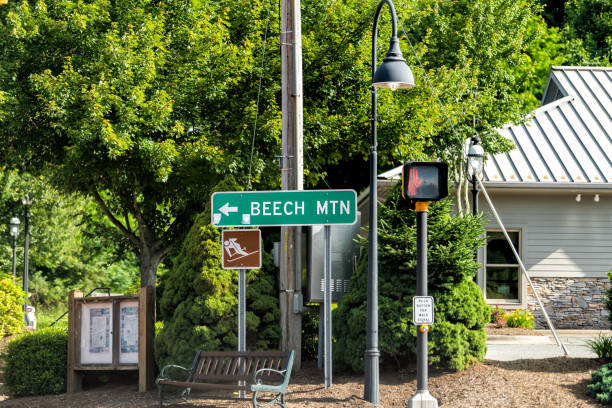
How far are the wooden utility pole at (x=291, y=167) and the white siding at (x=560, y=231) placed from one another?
806 centimetres

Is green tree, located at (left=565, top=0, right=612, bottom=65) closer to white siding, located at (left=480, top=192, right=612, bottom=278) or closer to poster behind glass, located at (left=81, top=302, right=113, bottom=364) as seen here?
white siding, located at (left=480, top=192, right=612, bottom=278)

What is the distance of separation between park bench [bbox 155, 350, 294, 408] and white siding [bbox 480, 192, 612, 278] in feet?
31.4

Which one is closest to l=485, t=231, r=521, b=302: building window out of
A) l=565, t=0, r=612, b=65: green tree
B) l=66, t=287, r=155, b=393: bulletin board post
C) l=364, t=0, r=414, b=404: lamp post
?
l=364, t=0, r=414, b=404: lamp post

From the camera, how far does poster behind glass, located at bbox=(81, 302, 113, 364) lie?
1200 centimetres

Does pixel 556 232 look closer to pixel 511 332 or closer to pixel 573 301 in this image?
pixel 573 301

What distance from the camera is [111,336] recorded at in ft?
39.1

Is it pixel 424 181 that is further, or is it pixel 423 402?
pixel 424 181

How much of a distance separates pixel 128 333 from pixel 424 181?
5228mm

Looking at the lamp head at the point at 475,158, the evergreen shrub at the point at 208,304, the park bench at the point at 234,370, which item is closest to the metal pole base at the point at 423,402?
the park bench at the point at 234,370

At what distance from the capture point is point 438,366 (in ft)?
36.0

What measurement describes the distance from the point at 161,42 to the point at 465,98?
8.68m

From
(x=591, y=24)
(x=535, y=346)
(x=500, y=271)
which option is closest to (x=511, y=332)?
(x=535, y=346)

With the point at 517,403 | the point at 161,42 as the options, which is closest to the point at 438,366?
the point at 517,403

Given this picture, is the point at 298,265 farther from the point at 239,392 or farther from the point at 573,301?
the point at 573,301
